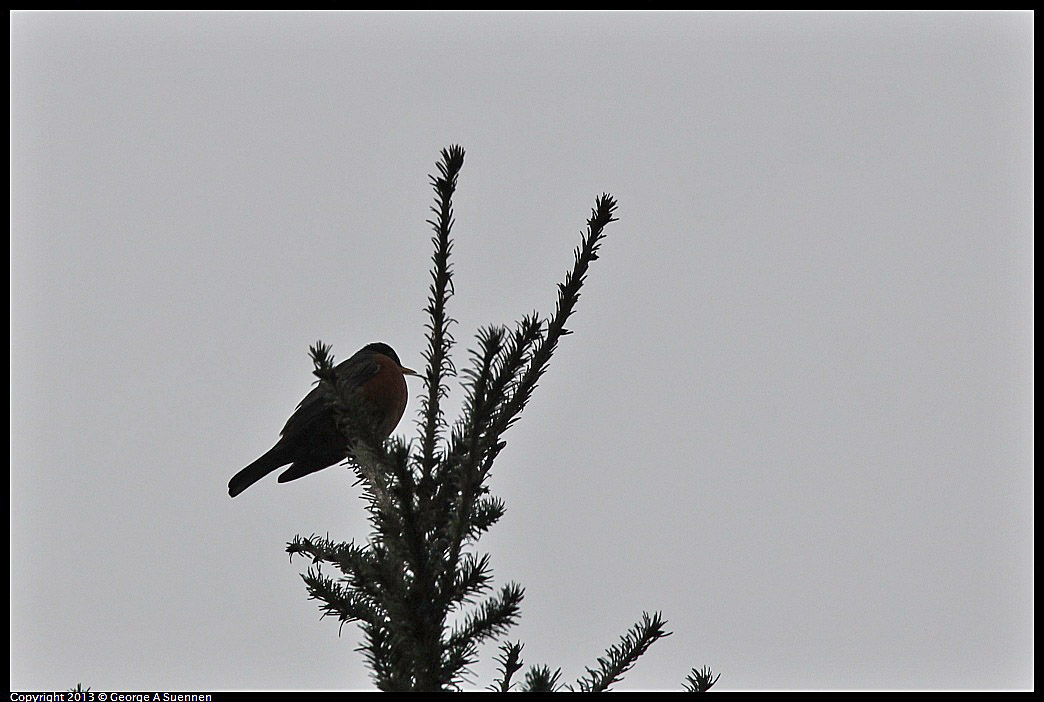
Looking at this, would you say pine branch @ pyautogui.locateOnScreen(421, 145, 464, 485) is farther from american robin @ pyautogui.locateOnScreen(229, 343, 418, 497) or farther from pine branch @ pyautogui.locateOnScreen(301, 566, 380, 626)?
american robin @ pyautogui.locateOnScreen(229, 343, 418, 497)

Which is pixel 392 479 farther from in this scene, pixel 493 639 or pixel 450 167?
pixel 450 167

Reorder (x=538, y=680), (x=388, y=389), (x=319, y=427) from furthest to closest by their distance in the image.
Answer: (x=388, y=389), (x=319, y=427), (x=538, y=680)

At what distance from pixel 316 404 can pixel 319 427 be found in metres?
0.11

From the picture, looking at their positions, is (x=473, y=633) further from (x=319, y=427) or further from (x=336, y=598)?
(x=319, y=427)

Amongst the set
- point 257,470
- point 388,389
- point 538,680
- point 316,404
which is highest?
point 388,389

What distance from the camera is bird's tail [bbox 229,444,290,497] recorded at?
4434 millimetres

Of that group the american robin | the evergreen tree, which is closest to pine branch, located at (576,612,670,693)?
the evergreen tree

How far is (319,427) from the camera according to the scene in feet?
14.0

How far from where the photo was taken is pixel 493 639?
2.17 m

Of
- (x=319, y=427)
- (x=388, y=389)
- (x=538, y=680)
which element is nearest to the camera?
(x=538, y=680)

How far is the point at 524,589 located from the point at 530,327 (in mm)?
604

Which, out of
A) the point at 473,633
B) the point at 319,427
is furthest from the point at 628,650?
the point at 319,427

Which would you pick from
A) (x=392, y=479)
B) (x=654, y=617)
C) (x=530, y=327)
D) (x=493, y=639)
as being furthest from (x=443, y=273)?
(x=654, y=617)

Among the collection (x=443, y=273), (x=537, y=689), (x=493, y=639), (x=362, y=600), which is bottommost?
(x=537, y=689)
